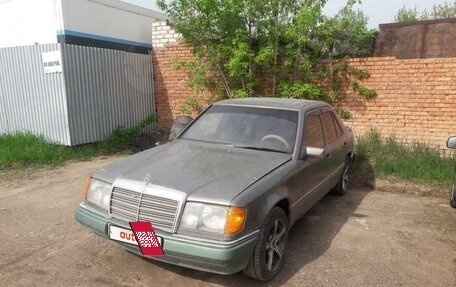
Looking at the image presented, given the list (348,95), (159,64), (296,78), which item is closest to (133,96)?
(159,64)

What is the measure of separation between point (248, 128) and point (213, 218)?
1527 millimetres

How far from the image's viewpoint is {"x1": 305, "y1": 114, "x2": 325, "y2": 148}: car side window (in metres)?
4.14

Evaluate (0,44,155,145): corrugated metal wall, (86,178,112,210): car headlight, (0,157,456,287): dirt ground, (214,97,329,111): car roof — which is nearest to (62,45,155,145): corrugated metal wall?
(0,44,155,145): corrugated metal wall

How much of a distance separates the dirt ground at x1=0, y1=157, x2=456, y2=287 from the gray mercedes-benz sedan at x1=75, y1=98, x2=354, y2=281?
41 cm

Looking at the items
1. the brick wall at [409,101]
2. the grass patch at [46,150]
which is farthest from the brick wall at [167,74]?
the brick wall at [409,101]

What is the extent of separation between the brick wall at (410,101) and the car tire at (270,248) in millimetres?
5327

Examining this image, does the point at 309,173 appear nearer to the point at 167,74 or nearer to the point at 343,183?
the point at 343,183

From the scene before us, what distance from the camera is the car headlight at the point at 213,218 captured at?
280 centimetres

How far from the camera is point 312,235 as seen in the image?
4.31 metres

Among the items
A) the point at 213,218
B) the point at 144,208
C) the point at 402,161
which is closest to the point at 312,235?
the point at 213,218

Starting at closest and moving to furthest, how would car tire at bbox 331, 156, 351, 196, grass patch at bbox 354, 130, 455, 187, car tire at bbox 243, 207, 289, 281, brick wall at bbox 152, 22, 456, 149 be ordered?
car tire at bbox 243, 207, 289, 281 → car tire at bbox 331, 156, 351, 196 → grass patch at bbox 354, 130, 455, 187 → brick wall at bbox 152, 22, 456, 149

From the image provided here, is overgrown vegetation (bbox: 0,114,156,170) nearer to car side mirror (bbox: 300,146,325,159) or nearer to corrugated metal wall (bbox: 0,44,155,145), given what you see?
corrugated metal wall (bbox: 0,44,155,145)

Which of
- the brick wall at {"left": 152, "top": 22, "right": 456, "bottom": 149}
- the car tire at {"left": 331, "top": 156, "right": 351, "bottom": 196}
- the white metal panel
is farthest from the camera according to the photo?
the white metal panel

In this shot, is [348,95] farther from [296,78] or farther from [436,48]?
[436,48]
